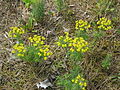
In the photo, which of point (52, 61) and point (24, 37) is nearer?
point (52, 61)

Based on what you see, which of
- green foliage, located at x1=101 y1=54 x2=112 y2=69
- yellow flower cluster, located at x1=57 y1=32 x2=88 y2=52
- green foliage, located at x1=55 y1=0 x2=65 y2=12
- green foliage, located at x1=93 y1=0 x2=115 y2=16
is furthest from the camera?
green foliage, located at x1=93 y1=0 x2=115 y2=16

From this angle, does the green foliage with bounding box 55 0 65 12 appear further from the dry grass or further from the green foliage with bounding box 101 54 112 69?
the green foliage with bounding box 101 54 112 69

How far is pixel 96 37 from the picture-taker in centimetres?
333

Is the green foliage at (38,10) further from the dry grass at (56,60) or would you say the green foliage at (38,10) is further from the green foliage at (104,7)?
the green foliage at (104,7)

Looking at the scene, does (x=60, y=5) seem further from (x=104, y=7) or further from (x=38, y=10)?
(x=104, y=7)

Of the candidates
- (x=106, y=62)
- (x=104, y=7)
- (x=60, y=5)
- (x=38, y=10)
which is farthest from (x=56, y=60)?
(x=104, y=7)

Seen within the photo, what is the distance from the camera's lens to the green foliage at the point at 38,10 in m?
3.61

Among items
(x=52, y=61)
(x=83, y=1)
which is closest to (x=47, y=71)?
(x=52, y=61)

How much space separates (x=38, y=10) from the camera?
3662 mm

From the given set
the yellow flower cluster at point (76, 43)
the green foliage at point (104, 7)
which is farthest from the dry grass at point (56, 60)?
the yellow flower cluster at point (76, 43)

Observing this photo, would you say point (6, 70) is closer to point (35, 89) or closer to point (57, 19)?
point (35, 89)

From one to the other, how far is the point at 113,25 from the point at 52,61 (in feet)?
3.92

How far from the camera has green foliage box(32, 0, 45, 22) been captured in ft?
11.8

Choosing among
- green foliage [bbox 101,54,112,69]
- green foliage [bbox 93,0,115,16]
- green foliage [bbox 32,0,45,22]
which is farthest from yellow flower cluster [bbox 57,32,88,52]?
green foliage [bbox 93,0,115,16]
